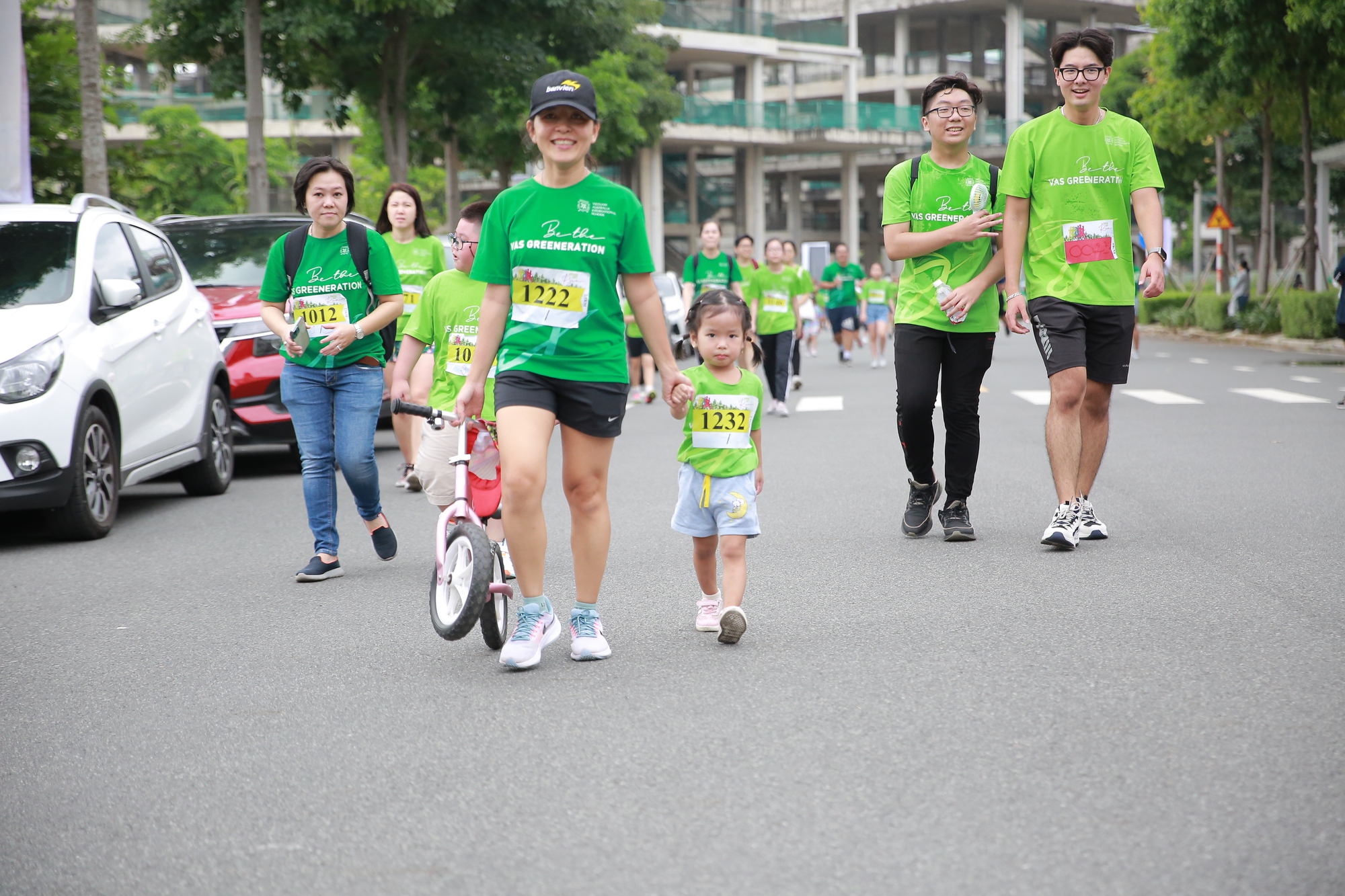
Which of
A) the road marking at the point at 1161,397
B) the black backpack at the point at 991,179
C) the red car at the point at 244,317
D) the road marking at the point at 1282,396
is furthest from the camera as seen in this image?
the road marking at the point at 1161,397

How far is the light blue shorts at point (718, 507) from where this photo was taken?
530cm

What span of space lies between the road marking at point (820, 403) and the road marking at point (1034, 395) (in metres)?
1.94

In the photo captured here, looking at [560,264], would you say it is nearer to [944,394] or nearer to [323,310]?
[323,310]

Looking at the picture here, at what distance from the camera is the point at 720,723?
4.34m

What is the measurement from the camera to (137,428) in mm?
9148

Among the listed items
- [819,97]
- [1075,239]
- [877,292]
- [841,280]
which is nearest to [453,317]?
[1075,239]

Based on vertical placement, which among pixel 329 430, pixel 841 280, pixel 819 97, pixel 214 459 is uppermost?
pixel 819 97

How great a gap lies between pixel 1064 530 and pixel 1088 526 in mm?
445

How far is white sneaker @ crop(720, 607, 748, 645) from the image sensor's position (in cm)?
525

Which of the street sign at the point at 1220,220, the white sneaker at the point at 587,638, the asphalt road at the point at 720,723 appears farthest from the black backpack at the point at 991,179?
the street sign at the point at 1220,220

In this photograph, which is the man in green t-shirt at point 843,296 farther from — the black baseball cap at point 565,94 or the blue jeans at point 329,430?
the black baseball cap at point 565,94

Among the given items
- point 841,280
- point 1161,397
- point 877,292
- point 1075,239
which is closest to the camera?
point 1075,239

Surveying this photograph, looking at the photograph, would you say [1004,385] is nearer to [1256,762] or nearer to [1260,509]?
[1260,509]

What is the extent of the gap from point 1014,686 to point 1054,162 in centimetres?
323
